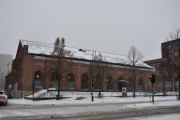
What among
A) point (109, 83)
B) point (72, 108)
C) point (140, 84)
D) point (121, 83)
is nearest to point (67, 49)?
point (109, 83)


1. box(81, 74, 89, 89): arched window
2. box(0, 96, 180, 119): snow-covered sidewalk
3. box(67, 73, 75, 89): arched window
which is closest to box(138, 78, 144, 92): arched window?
box(81, 74, 89, 89): arched window

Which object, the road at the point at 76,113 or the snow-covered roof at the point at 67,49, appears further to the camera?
the snow-covered roof at the point at 67,49

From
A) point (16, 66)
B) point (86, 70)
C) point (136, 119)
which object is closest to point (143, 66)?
point (86, 70)

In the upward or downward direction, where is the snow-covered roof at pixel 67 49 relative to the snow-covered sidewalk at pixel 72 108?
upward

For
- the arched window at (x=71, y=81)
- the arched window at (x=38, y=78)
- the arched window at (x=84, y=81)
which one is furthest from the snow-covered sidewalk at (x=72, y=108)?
the arched window at (x=84, y=81)

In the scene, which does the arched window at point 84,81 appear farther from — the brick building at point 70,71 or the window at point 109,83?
the window at point 109,83

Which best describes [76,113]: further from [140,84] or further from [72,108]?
[140,84]

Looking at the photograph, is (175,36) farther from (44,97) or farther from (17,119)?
(17,119)

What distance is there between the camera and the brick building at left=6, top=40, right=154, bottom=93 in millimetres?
60906

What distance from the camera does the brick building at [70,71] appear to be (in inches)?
2398

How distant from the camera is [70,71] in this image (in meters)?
68.0

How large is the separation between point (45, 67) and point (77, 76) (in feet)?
32.7

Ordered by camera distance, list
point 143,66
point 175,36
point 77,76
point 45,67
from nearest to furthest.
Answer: point 175,36, point 45,67, point 77,76, point 143,66

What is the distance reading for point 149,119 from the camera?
16.7 meters
